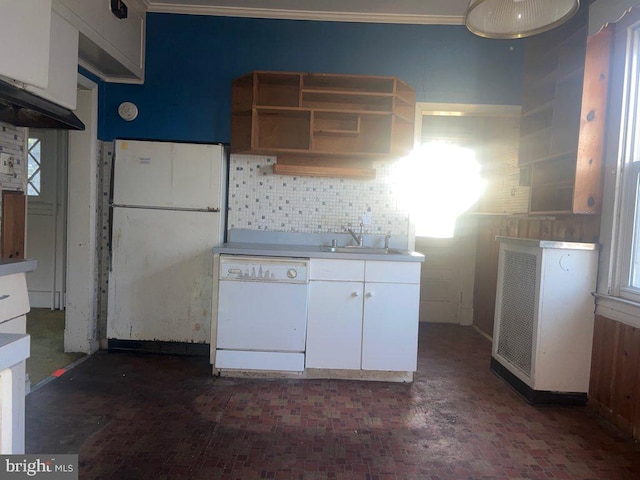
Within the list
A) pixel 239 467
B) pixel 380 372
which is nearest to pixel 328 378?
pixel 380 372

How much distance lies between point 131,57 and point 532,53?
10.1ft

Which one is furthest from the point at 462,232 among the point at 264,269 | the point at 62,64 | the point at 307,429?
the point at 62,64

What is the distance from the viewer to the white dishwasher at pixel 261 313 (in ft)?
8.98

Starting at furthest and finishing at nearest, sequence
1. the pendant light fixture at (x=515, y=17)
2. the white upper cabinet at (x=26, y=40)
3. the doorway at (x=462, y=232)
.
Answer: the doorway at (x=462, y=232) < the white upper cabinet at (x=26, y=40) < the pendant light fixture at (x=515, y=17)

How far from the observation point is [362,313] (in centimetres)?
278

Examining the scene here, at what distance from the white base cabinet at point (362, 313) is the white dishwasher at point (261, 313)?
0.33 feet

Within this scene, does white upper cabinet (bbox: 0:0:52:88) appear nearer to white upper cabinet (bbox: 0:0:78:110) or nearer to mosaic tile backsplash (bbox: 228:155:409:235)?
white upper cabinet (bbox: 0:0:78:110)

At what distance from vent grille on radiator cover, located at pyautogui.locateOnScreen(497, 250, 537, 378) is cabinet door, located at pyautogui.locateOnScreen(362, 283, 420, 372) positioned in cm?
71

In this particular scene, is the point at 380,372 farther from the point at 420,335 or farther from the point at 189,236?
the point at 189,236

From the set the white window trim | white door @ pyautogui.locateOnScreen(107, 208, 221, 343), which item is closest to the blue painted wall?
white door @ pyautogui.locateOnScreen(107, 208, 221, 343)

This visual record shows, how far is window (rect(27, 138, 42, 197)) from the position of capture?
4312mm

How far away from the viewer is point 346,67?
3.25 meters

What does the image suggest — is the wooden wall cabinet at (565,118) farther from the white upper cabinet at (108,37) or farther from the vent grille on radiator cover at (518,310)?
the white upper cabinet at (108,37)

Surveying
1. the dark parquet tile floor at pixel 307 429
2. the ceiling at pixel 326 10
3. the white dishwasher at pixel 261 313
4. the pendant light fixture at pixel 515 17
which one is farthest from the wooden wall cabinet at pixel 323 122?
the dark parquet tile floor at pixel 307 429
